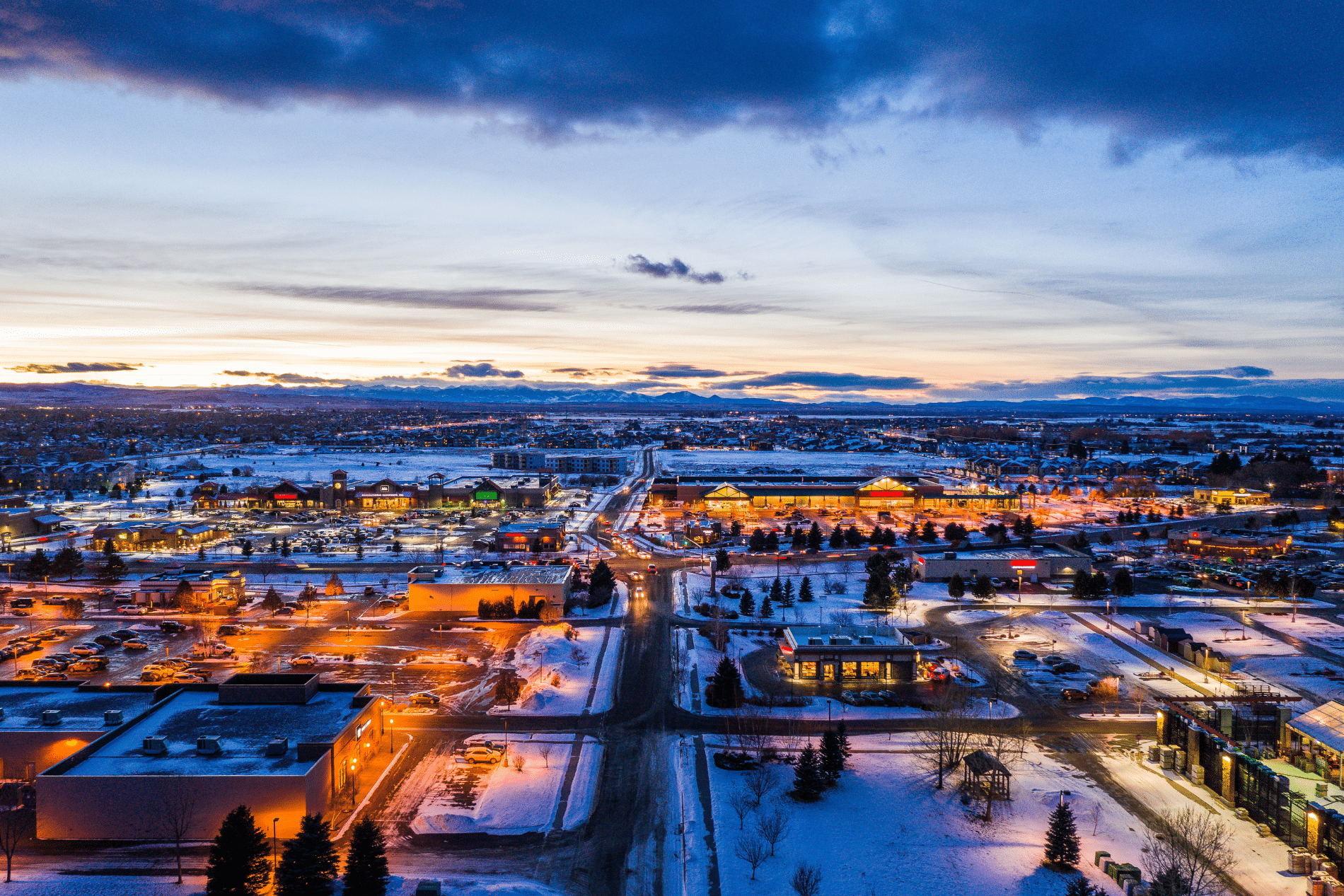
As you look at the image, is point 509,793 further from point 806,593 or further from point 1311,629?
point 1311,629

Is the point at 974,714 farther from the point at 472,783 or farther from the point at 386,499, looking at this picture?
the point at 386,499

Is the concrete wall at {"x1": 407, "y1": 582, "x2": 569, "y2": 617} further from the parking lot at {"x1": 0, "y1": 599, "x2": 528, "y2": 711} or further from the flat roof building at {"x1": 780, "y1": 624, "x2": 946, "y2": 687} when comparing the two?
the flat roof building at {"x1": 780, "y1": 624, "x2": 946, "y2": 687}

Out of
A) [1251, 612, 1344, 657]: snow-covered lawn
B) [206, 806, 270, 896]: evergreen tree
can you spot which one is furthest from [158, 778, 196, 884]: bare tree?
[1251, 612, 1344, 657]: snow-covered lawn

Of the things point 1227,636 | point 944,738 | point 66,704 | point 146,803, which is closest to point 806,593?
point 944,738

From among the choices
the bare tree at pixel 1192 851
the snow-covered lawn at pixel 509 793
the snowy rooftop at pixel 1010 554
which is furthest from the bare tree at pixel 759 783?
the snowy rooftop at pixel 1010 554

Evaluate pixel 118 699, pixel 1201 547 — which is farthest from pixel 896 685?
pixel 1201 547

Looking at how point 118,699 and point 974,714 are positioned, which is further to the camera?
point 974,714
